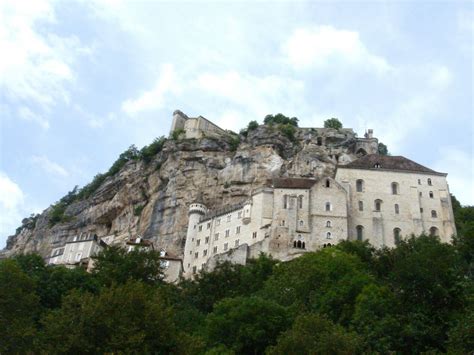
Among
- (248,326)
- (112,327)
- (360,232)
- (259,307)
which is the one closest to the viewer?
(112,327)

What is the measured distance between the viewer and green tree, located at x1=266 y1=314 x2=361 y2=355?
26125 millimetres

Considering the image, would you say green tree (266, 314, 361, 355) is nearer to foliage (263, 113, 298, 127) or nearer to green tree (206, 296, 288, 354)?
green tree (206, 296, 288, 354)

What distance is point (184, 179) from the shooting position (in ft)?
265

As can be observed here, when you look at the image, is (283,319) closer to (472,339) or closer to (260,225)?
(472,339)

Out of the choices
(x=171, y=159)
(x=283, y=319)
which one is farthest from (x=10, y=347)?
(x=171, y=159)

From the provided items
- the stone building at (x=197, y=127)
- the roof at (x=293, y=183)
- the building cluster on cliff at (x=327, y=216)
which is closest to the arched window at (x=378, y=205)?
the building cluster on cliff at (x=327, y=216)

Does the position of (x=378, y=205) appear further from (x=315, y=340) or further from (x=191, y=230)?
(x=315, y=340)

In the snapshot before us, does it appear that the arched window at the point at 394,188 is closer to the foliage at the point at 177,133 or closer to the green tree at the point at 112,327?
the foliage at the point at 177,133

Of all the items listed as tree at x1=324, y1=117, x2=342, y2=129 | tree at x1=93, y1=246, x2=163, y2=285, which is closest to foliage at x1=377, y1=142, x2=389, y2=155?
tree at x1=324, y1=117, x2=342, y2=129

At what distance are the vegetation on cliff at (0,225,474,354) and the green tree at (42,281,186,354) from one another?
0.15 feet

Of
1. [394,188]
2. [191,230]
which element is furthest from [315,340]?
[191,230]

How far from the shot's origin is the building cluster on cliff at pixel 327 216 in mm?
62562

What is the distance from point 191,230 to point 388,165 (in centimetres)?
2540

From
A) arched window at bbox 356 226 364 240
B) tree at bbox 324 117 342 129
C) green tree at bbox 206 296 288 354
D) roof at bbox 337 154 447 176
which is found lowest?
green tree at bbox 206 296 288 354
